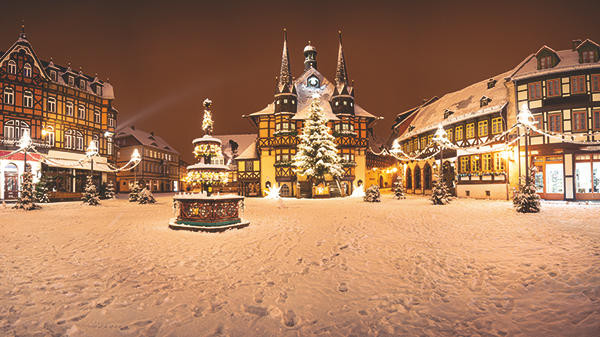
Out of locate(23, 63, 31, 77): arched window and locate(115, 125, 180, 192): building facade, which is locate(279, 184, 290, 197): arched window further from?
locate(23, 63, 31, 77): arched window

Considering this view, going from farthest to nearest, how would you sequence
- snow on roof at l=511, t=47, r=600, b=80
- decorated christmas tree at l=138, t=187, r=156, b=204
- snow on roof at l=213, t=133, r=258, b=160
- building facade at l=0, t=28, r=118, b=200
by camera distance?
snow on roof at l=213, t=133, r=258, b=160, building facade at l=0, t=28, r=118, b=200, decorated christmas tree at l=138, t=187, r=156, b=204, snow on roof at l=511, t=47, r=600, b=80

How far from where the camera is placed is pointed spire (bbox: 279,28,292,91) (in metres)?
34.8

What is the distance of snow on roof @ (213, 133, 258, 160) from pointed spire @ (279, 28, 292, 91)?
16097 mm

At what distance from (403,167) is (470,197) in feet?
39.3

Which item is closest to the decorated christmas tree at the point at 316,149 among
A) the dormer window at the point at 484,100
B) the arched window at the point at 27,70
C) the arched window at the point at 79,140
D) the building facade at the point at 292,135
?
the building facade at the point at 292,135

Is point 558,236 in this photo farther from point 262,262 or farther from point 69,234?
point 69,234

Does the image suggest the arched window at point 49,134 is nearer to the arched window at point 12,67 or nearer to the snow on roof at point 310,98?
the arched window at point 12,67

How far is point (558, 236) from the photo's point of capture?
8.66 meters

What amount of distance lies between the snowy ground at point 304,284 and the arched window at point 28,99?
25.6 m

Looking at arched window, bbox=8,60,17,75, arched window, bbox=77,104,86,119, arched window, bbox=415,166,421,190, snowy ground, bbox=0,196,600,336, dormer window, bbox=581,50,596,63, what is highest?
arched window, bbox=8,60,17,75

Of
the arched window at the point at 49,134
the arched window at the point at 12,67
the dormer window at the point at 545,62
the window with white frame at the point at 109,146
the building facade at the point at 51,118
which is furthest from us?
the window with white frame at the point at 109,146

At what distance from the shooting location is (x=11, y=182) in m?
25.9

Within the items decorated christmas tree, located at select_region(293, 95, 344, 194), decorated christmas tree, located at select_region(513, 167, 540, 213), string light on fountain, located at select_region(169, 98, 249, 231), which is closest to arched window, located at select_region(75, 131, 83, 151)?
decorated christmas tree, located at select_region(293, 95, 344, 194)

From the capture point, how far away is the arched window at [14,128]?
26328 mm
